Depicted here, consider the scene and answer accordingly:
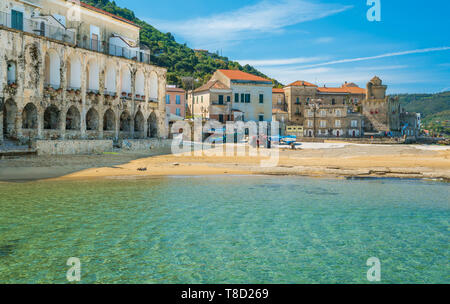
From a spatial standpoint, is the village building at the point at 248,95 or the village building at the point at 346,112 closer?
the village building at the point at 248,95

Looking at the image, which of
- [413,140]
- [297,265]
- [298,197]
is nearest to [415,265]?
[297,265]

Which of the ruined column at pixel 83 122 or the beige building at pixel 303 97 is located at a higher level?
the beige building at pixel 303 97

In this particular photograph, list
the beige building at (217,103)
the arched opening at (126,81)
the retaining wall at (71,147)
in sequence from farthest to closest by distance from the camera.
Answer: the beige building at (217,103) < the arched opening at (126,81) < the retaining wall at (71,147)

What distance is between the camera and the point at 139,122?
135 feet

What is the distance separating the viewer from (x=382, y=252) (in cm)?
973

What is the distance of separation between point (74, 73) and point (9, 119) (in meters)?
7.78

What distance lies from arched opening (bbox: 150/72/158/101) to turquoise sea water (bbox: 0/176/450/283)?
80.9ft

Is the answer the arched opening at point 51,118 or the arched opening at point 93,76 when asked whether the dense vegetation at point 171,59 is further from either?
the arched opening at point 51,118

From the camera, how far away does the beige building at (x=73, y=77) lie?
26984mm

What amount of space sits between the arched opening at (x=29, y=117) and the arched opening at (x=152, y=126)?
1496 cm

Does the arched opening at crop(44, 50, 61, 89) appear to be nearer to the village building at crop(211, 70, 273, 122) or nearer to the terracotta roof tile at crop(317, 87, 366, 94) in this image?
the village building at crop(211, 70, 273, 122)

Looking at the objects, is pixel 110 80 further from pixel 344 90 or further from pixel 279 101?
pixel 344 90

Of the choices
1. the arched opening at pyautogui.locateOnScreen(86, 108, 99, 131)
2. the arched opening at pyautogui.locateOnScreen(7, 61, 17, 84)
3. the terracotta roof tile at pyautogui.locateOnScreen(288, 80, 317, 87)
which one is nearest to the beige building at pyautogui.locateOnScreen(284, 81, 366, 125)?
the terracotta roof tile at pyautogui.locateOnScreen(288, 80, 317, 87)

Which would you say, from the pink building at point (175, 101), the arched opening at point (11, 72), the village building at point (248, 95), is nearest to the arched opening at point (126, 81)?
the arched opening at point (11, 72)
